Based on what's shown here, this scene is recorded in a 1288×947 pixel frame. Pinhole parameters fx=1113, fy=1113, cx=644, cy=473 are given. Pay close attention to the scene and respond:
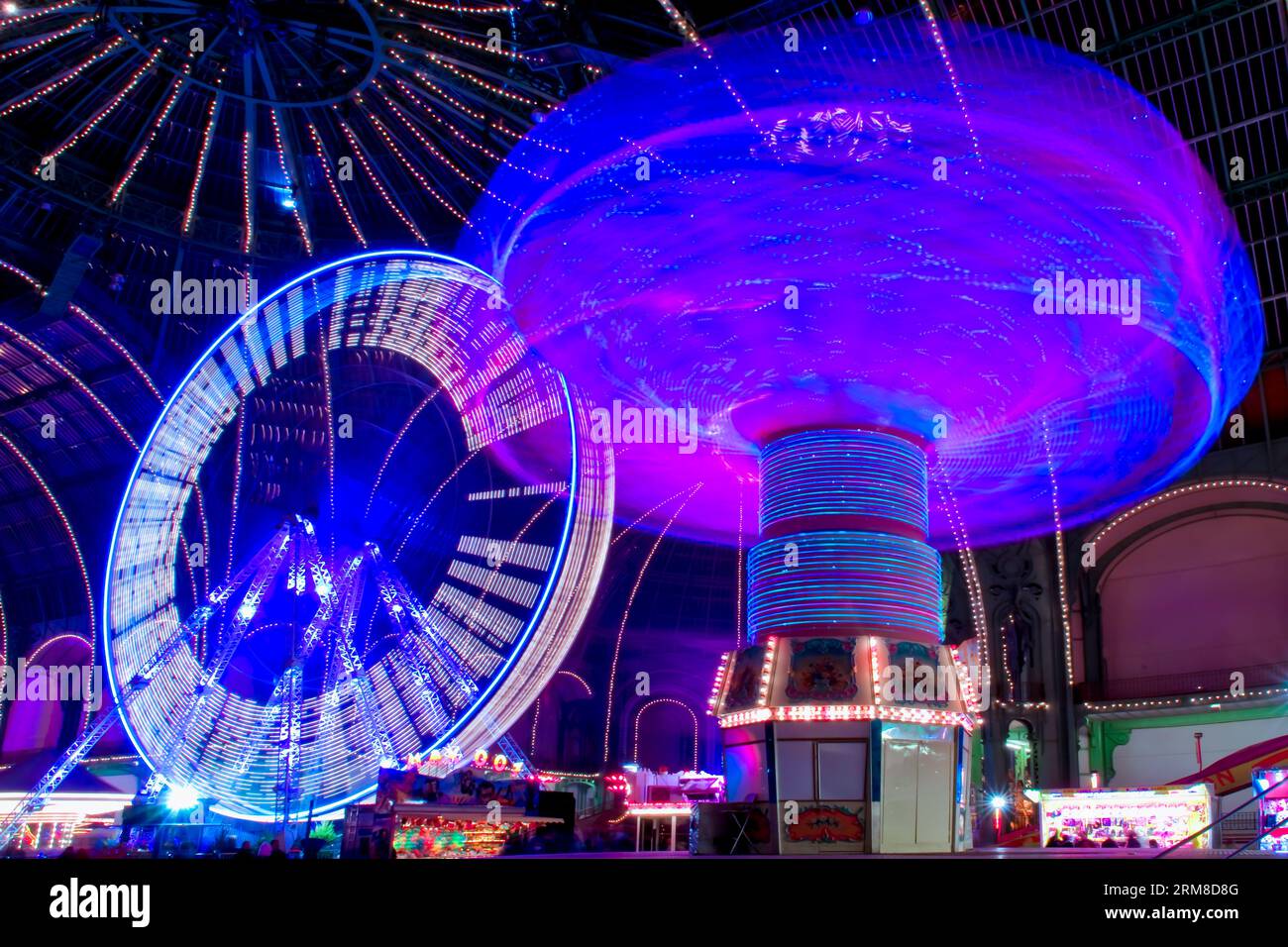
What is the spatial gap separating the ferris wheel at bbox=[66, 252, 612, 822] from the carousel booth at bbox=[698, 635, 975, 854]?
4.36m

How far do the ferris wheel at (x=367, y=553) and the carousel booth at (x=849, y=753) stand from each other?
4356 millimetres

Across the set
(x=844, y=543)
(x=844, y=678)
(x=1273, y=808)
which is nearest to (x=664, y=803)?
(x=844, y=678)

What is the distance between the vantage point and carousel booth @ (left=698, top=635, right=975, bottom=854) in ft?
52.2

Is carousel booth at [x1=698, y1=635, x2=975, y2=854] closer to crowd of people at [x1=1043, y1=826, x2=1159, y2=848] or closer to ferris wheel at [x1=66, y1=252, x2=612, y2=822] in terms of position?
ferris wheel at [x1=66, y1=252, x2=612, y2=822]

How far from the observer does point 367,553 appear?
21469 millimetres

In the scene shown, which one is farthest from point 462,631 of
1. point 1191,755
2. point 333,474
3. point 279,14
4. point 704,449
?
point 1191,755

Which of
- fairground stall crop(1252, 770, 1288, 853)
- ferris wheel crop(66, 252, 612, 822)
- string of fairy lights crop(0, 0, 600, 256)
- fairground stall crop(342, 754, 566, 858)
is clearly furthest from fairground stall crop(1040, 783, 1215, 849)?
string of fairy lights crop(0, 0, 600, 256)

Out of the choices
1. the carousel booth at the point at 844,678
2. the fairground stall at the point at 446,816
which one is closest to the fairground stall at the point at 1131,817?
the carousel booth at the point at 844,678

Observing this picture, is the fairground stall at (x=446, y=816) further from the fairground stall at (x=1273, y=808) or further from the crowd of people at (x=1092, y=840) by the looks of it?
the fairground stall at (x=1273, y=808)

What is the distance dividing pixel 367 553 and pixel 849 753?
1019 cm

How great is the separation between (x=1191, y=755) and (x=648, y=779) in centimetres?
1518

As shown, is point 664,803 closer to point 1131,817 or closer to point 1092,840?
point 1092,840

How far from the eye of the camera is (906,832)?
1606 centimetres

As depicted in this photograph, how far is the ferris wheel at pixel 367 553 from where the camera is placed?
2070cm
